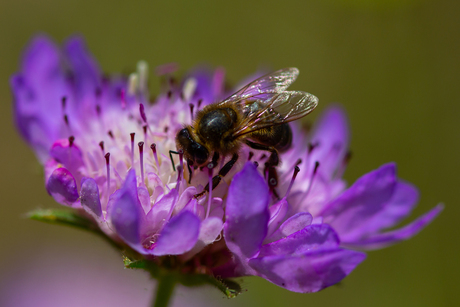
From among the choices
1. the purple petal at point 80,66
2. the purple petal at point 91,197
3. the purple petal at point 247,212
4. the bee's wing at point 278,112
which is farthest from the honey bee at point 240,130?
the purple petal at point 80,66

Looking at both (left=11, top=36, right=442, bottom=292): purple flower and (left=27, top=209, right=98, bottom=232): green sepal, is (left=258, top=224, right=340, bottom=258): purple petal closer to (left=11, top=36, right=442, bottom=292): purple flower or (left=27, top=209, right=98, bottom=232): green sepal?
(left=11, top=36, right=442, bottom=292): purple flower

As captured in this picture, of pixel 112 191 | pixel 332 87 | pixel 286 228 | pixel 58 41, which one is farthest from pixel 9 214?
pixel 286 228

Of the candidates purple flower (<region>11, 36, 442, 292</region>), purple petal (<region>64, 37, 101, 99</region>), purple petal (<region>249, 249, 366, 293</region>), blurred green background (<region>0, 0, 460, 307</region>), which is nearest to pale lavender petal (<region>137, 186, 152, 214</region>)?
purple flower (<region>11, 36, 442, 292</region>)

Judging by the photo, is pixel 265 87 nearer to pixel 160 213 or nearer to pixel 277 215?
pixel 277 215

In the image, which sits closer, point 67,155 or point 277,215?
point 277,215

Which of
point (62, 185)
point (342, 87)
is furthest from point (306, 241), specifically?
point (342, 87)

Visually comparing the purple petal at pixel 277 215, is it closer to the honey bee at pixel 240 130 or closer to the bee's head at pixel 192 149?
the honey bee at pixel 240 130
